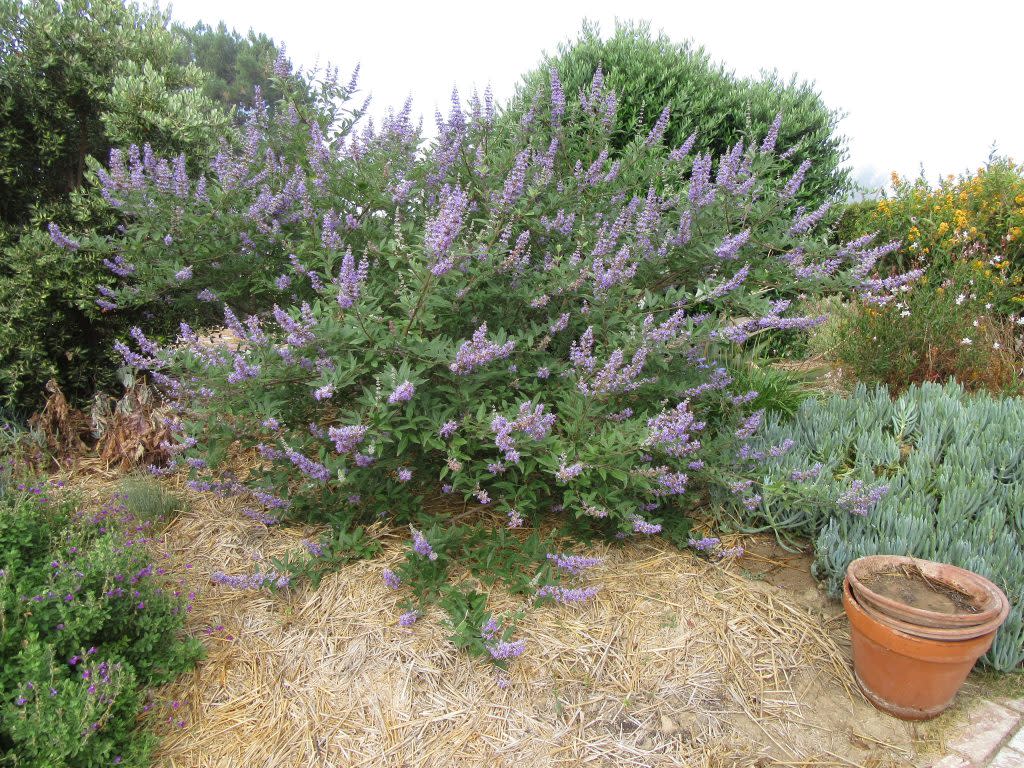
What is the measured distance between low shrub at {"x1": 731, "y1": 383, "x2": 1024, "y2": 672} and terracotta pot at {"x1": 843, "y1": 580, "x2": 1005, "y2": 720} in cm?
37

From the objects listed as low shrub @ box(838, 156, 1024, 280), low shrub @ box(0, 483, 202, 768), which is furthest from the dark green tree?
Answer: low shrub @ box(0, 483, 202, 768)

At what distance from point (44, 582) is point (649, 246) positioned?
2.87 meters

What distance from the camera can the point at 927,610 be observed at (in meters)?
2.54

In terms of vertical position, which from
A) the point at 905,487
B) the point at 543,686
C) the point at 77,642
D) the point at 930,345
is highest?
the point at 930,345

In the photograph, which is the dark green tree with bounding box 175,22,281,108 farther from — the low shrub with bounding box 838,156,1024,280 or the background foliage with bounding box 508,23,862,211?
the low shrub with bounding box 838,156,1024,280

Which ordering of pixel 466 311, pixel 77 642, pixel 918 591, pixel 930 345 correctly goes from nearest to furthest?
1. pixel 77 642
2. pixel 918 591
3. pixel 466 311
4. pixel 930 345

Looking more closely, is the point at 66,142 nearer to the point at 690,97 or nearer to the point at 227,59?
the point at 690,97

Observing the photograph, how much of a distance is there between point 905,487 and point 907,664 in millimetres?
1010

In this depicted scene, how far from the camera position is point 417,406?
291 centimetres

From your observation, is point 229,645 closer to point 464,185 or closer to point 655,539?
point 655,539

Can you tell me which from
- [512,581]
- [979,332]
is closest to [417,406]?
[512,581]

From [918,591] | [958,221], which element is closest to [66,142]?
[918,591]

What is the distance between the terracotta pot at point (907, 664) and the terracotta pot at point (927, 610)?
0.11 ft

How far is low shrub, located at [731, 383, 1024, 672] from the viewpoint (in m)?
2.96
